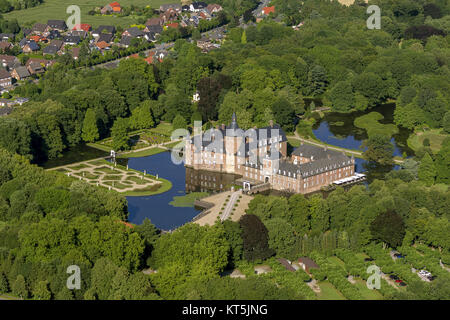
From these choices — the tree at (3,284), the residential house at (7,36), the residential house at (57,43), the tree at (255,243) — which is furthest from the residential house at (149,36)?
the tree at (3,284)

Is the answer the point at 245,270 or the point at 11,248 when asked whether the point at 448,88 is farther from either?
the point at 11,248

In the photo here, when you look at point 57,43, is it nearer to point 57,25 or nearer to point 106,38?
point 106,38

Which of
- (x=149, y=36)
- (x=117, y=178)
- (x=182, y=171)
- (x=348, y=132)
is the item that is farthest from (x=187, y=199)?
(x=149, y=36)

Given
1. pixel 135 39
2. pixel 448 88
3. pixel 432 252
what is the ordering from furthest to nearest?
pixel 135 39, pixel 448 88, pixel 432 252

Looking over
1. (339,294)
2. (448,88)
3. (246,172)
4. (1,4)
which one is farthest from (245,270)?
(1,4)

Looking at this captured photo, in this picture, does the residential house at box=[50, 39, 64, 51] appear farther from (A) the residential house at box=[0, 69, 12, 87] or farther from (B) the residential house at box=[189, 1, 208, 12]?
(B) the residential house at box=[189, 1, 208, 12]
